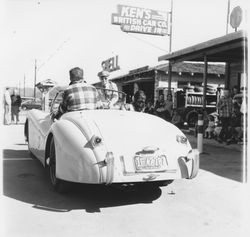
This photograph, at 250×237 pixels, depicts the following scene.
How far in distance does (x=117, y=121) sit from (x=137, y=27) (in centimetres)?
1655

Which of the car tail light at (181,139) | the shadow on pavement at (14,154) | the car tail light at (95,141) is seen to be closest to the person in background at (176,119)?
the shadow on pavement at (14,154)

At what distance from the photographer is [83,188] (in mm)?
4504

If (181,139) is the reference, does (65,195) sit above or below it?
below

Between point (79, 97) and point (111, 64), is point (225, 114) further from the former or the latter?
point (111, 64)

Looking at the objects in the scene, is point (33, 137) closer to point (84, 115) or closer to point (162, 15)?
point (84, 115)

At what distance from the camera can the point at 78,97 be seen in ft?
15.3

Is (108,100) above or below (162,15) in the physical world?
below

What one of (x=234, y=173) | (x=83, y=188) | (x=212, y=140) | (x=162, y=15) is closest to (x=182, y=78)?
(x=162, y=15)

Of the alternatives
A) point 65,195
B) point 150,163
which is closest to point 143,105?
point 65,195

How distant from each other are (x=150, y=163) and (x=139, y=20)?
56.2 feet

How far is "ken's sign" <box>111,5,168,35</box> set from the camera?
1952cm

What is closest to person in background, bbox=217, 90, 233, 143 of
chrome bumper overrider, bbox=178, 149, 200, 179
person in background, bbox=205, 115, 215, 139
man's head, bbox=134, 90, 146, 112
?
person in background, bbox=205, 115, 215, 139

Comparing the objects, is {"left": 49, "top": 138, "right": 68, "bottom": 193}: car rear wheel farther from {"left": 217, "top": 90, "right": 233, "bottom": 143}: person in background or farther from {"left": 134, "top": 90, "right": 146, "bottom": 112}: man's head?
{"left": 217, "top": 90, "right": 233, "bottom": 143}: person in background

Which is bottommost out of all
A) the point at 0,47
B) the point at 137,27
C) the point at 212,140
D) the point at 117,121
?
the point at 212,140
